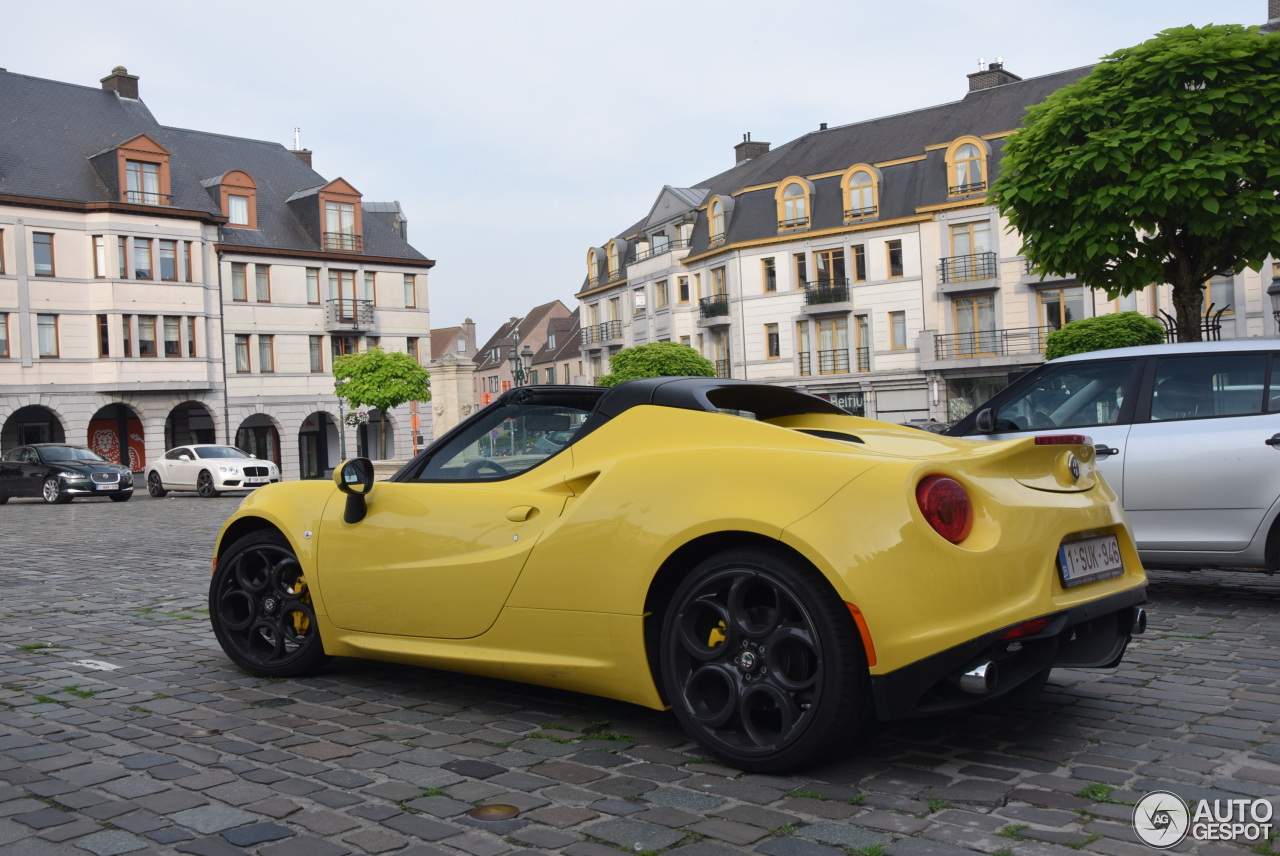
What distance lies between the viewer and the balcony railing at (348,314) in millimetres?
50406

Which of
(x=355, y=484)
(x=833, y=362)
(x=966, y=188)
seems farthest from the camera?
(x=833, y=362)

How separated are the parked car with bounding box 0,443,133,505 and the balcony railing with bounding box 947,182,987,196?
34272mm

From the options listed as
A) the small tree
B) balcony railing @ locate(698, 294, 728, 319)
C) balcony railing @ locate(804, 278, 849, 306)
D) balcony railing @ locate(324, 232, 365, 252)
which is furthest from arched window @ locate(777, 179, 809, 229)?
balcony railing @ locate(324, 232, 365, 252)

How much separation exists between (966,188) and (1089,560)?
151 feet

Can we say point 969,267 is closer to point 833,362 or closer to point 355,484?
point 833,362

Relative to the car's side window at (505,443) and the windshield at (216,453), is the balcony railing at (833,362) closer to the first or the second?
the windshield at (216,453)

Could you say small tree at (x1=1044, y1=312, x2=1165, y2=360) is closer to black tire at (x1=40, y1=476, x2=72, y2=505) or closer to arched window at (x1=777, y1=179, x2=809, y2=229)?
arched window at (x1=777, y1=179, x2=809, y2=229)

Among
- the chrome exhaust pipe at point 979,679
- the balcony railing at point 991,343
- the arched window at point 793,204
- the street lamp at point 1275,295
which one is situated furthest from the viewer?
the arched window at point 793,204

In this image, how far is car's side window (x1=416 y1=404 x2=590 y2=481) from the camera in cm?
458

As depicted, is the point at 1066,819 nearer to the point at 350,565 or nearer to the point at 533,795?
the point at 533,795

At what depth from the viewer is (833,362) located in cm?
5162

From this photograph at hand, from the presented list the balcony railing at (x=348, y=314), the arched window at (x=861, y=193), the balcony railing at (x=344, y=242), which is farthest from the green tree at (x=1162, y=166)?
the balcony railing at (x=344, y=242)

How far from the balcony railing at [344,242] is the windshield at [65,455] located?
22.5 meters

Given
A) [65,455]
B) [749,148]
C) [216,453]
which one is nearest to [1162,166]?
[216,453]
